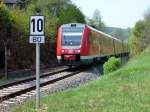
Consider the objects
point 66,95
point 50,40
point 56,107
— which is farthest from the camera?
point 50,40

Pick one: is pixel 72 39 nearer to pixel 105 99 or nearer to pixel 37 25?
pixel 105 99

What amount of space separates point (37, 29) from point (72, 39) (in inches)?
784

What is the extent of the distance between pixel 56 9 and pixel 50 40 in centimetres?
2318

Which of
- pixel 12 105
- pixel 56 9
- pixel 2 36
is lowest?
pixel 12 105

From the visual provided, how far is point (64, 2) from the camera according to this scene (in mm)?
73500

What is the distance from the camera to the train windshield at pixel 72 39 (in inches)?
1251

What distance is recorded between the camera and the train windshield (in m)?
31.8

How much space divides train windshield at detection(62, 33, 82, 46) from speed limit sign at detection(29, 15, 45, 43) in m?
19.7

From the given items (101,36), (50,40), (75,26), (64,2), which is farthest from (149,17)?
(75,26)

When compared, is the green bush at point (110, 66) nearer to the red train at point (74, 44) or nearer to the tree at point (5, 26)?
the red train at point (74, 44)

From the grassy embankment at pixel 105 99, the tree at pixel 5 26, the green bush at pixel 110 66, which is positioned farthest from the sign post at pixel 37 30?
the tree at pixel 5 26

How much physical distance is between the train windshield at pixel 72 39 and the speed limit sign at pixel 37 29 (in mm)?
19728

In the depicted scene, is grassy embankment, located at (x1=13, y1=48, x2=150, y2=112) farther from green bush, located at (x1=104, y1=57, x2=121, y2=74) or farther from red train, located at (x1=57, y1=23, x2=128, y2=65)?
red train, located at (x1=57, y1=23, x2=128, y2=65)

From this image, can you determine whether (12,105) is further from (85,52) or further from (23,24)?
(23,24)
